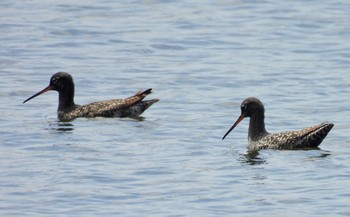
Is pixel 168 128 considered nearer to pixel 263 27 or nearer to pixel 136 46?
pixel 136 46

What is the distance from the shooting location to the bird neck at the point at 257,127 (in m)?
19.4

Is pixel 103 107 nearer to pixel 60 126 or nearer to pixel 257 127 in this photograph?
pixel 60 126

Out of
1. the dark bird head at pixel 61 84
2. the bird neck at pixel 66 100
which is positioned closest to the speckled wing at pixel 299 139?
the bird neck at pixel 66 100

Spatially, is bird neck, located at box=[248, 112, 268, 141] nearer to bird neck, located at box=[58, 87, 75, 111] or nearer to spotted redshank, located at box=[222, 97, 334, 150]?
spotted redshank, located at box=[222, 97, 334, 150]

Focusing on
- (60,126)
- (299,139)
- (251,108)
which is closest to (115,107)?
(60,126)

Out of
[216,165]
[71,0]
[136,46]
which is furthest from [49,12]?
[216,165]

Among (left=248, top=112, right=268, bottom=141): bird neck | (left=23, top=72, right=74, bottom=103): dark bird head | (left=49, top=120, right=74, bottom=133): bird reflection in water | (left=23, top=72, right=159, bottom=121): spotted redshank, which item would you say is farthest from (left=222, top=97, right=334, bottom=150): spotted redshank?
(left=23, top=72, right=74, bottom=103): dark bird head

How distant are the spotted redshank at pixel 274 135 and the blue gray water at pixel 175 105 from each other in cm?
18

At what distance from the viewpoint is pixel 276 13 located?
32688mm

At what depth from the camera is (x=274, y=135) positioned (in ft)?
63.2

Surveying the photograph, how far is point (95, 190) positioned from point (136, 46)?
1324 centimetres

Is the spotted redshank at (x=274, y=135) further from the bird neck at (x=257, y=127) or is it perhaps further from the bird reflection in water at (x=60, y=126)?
the bird reflection in water at (x=60, y=126)

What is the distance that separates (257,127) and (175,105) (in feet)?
11.4

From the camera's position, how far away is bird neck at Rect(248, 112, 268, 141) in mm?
19375
